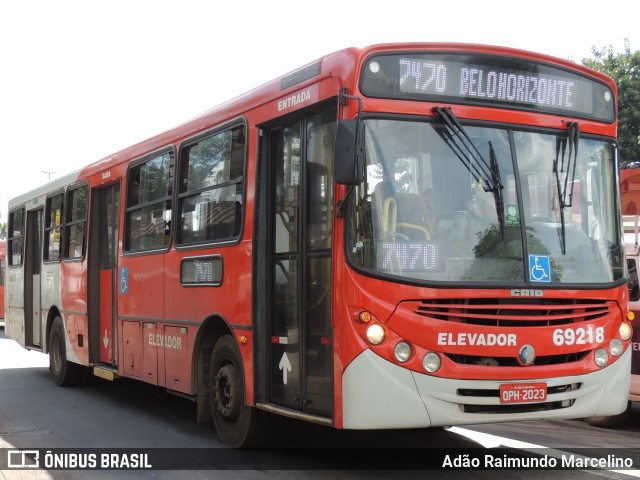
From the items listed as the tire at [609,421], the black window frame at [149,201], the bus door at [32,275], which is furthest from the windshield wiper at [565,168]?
the bus door at [32,275]

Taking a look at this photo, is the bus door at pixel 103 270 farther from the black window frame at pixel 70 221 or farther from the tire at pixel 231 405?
the tire at pixel 231 405

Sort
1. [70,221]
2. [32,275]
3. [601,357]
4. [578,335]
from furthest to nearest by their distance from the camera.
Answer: [32,275] → [70,221] → [601,357] → [578,335]

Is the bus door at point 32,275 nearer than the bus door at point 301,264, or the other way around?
the bus door at point 301,264

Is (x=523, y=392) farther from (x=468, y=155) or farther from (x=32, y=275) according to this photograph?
(x=32, y=275)

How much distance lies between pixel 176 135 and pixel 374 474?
14.5ft

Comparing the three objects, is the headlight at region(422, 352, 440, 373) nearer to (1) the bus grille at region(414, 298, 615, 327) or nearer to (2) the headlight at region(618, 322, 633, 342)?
(1) the bus grille at region(414, 298, 615, 327)

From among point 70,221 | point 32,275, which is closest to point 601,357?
point 70,221

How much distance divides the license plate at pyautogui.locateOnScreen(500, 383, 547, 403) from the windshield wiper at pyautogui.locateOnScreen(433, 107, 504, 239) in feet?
3.64

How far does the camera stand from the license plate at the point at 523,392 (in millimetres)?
6094

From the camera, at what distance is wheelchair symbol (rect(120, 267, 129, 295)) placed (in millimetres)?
10609

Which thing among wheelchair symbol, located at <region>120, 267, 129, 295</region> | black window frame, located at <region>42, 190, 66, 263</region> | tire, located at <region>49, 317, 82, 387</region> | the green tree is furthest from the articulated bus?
the green tree

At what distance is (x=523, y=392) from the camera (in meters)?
6.14

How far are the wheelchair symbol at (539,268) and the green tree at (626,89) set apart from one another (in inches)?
1003

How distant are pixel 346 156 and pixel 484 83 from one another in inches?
53.7
